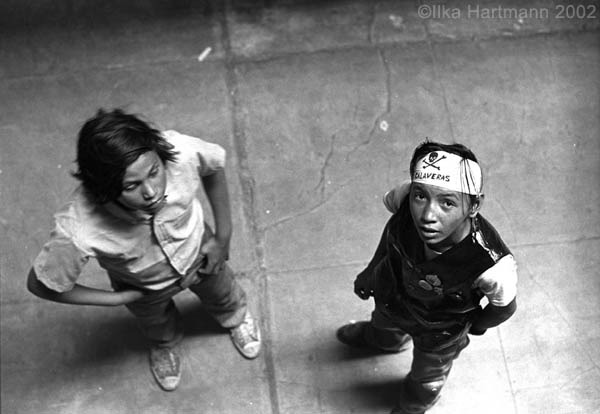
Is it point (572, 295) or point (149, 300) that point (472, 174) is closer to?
point (149, 300)

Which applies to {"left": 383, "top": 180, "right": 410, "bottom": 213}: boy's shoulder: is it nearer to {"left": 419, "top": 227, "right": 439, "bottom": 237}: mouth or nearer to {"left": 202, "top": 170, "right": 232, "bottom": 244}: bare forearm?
{"left": 419, "top": 227, "right": 439, "bottom": 237}: mouth

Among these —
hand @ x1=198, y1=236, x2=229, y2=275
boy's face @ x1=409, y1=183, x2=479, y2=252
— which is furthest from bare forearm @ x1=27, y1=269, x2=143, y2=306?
boy's face @ x1=409, y1=183, x2=479, y2=252

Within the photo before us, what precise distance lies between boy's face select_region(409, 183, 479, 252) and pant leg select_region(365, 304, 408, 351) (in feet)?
2.46

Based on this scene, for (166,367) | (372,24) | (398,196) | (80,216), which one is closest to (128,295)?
(80,216)

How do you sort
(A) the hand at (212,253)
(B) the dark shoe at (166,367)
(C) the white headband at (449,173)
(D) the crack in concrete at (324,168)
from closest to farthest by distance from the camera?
(C) the white headband at (449,173), (A) the hand at (212,253), (B) the dark shoe at (166,367), (D) the crack in concrete at (324,168)

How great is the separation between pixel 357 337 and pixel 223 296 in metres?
0.55

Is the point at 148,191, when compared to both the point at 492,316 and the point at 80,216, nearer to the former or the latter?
the point at 80,216

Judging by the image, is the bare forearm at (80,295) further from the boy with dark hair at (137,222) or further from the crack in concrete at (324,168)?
the crack in concrete at (324,168)

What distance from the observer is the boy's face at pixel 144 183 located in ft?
5.63

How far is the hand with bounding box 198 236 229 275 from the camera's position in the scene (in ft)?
7.37

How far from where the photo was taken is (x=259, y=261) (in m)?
2.92

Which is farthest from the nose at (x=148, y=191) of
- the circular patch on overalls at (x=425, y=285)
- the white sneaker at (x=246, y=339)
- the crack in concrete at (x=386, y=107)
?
the crack in concrete at (x=386, y=107)

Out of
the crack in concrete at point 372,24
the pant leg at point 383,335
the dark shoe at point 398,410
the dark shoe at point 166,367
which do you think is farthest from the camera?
the crack in concrete at point 372,24

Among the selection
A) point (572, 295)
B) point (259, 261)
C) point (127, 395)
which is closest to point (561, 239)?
point (572, 295)
